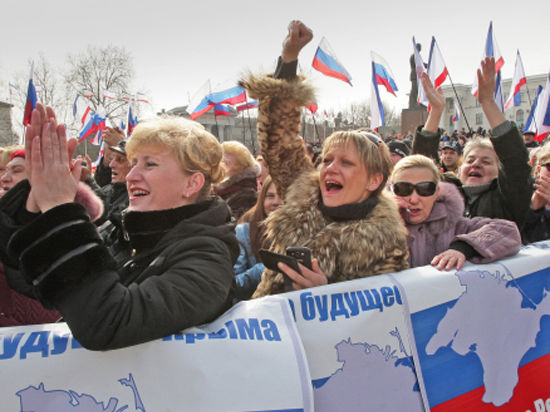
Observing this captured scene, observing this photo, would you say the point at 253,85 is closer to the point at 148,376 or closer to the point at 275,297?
the point at 275,297

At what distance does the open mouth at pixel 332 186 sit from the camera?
87.8 inches

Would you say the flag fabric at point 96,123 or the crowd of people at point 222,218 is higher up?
the flag fabric at point 96,123

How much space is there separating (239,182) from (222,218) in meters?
2.16

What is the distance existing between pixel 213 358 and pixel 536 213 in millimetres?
2968

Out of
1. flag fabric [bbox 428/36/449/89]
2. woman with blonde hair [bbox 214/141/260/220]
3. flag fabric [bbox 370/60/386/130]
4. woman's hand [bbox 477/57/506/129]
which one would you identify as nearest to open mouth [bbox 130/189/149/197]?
woman with blonde hair [bbox 214/141/260/220]

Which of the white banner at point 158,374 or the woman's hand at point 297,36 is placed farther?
the woman's hand at point 297,36

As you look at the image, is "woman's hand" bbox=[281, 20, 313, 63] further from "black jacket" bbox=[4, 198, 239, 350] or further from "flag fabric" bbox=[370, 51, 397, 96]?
"flag fabric" bbox=[370, 51, 397, 96]

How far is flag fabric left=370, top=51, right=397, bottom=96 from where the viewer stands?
10211 mm

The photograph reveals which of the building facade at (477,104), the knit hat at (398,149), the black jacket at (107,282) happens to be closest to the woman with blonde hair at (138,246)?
the black jacket at (107,282)

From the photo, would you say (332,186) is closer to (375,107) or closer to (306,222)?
(306,222)

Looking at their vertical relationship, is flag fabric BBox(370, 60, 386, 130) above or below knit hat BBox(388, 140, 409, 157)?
above

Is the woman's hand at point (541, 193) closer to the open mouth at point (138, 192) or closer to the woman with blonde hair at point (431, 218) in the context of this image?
the woman with blonde hair at point (431, 218)

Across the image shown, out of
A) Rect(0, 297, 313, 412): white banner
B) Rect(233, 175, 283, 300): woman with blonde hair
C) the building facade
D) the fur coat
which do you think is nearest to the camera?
Rect(0, 297, 313, 412): white banner

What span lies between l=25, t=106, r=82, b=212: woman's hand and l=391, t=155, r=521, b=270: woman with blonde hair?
189 cm
